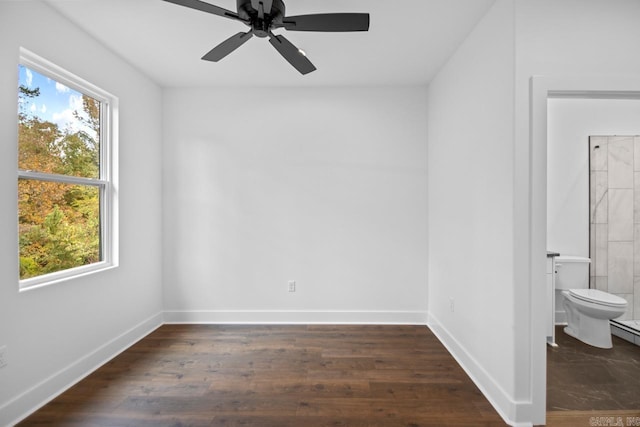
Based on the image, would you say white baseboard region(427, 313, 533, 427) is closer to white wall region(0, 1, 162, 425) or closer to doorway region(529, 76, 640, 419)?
doorway region(529, 76, 640, 419)

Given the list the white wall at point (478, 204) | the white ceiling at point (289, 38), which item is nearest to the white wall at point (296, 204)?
the white ceiling at point (289, 38)

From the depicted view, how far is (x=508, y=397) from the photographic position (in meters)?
1.87

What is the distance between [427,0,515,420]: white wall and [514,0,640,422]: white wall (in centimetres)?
7

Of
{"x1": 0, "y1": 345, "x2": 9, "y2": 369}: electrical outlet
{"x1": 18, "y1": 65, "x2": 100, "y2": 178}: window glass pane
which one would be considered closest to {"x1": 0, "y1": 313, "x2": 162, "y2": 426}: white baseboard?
{"x1": 0, "y1": 345, "x2": 9, "y2": 369}: electrical outlet

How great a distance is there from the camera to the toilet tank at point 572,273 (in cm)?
314

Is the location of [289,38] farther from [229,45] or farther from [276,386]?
[276,386]

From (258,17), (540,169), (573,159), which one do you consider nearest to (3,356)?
(258,17)

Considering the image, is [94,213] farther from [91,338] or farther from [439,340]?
[439,340]

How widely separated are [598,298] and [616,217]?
1.18 meters

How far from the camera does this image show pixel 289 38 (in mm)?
2402

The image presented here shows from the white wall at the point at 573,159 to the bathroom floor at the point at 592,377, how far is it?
42.3 inches

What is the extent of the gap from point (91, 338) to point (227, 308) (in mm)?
1266

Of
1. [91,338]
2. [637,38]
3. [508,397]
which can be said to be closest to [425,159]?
[637,38]

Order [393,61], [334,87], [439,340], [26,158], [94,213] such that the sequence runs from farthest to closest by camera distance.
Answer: [334,87] → [439,340] → [393,61] → [94,213] → [26,158]
